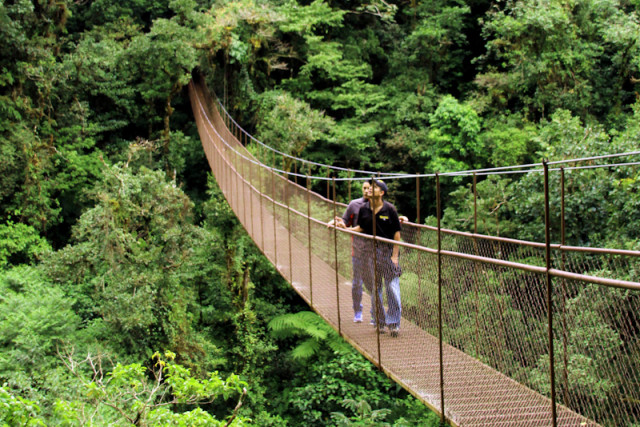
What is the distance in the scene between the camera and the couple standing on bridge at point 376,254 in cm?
302

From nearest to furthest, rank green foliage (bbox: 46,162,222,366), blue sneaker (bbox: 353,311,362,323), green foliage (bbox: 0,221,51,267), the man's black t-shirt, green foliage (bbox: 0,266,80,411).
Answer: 1. the man's black t-shirt
2. blue sneaker (bbox: 353,311,362,323)
3. green foliage (bbox: 0,266,80,411)
4. green foliage (bbox: 46,162,222,366)
5. green foliage (bbox: 0,221,51,267)

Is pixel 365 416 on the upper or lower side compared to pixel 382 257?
lower

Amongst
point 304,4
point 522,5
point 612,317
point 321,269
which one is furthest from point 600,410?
point 304,4

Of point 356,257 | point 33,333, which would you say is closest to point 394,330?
point 356,257

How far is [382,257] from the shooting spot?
3.07 metres

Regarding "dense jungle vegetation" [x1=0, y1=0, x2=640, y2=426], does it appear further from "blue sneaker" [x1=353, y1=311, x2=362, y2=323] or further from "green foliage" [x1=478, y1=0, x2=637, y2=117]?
"blue sneaker" [x1=353, y1=311, x2=362, y2=323]

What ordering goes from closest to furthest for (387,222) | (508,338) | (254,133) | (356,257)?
(508,338)
(387,222)
(356,257)
(254,133)

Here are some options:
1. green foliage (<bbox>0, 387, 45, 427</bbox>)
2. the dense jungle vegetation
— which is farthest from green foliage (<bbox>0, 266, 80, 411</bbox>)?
green foliage (<bbox>0, 387, 45, 427</bbox>)

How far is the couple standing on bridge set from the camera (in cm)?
302

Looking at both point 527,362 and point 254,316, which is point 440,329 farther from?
point 254,316

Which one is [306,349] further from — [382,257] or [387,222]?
[382,257]

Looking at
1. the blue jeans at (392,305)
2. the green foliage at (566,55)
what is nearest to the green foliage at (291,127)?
the green foliage at (566,55)

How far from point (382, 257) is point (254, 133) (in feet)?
34.3

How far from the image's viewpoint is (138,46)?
11891 millimetres
